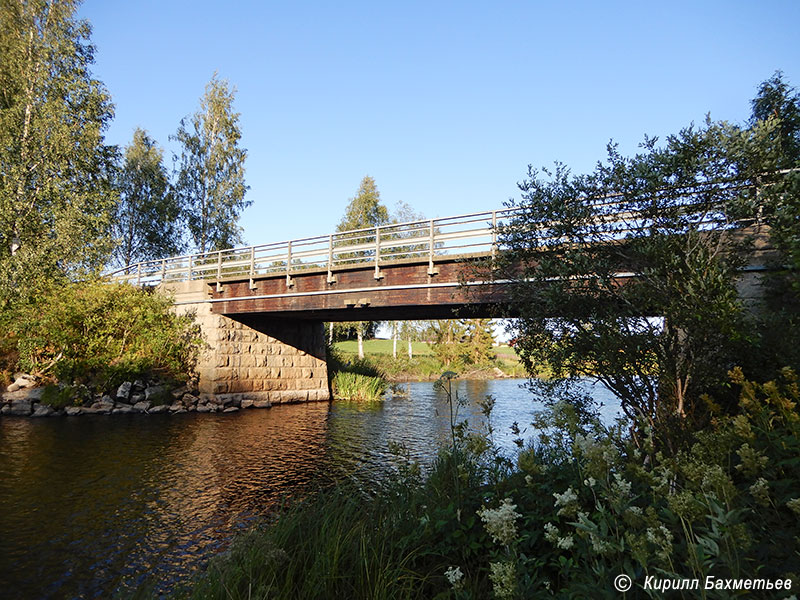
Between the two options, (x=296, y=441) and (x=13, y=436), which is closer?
(x=13, y=436)

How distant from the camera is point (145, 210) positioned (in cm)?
3469

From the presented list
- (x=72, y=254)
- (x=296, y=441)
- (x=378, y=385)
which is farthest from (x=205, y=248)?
(x=296, y=441)

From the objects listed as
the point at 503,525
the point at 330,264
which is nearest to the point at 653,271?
the point at 503,525

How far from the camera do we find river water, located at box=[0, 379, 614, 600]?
537 cm

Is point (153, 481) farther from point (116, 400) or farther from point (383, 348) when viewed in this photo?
point (383, 348)

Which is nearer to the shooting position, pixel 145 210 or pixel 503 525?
pixel 503 525

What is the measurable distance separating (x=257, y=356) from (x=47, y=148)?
1258cm

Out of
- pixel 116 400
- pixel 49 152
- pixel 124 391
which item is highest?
pixel 49 152

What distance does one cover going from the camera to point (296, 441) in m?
12.8

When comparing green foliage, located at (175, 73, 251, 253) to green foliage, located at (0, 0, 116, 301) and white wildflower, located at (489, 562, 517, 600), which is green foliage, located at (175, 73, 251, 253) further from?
white wildflower, located at (489, 562, 517, 600)

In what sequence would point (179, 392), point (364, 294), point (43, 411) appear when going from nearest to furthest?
point (43, 411) → point (364, 294) → point (179, 392)

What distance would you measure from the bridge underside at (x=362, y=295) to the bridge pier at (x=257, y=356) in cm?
60

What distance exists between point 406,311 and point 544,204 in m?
9.89

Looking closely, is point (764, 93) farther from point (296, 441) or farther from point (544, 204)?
point (296, 441)
